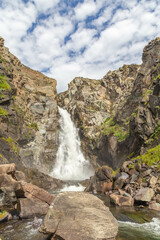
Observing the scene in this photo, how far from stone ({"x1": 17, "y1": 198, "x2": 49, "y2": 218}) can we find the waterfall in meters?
38.4

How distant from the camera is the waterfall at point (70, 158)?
177 feet

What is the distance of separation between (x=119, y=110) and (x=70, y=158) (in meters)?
24.1

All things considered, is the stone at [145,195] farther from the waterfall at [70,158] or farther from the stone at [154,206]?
the waterfall at [70,158]

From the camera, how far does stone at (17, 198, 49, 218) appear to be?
1220cm

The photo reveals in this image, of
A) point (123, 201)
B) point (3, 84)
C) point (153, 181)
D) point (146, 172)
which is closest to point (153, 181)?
point (153, 181)

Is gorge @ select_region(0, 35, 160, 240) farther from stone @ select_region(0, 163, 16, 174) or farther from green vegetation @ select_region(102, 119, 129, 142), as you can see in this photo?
green vegetation @ select_region(102, 119, 129, 142)

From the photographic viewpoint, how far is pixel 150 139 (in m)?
27.7

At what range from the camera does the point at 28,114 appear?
57812mm

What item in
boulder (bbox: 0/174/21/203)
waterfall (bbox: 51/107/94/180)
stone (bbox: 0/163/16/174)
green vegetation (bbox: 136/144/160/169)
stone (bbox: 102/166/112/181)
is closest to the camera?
boulder (bbox: 0/174/21/203)

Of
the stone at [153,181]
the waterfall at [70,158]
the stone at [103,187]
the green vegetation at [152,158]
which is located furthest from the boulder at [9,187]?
the waterfall at [70,158]

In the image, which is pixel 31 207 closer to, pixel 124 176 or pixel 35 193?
pixel 35 193

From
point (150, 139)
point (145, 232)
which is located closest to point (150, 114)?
point (150, 139)

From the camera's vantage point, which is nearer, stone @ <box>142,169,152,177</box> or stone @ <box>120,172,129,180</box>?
stone @ <box>142,169,152,177</box>

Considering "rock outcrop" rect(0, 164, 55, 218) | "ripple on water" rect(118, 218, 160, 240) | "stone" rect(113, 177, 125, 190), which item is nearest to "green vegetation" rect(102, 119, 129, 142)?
"stone" rect(113, 177, 125, 190)
